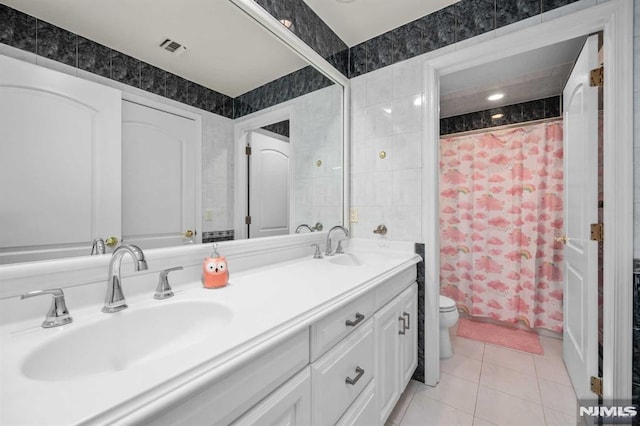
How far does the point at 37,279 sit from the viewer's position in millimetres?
774

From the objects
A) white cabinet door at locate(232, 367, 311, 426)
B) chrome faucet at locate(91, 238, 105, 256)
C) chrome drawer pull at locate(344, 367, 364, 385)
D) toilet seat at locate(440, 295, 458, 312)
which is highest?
chrome faucet at locate(91, 238, 105, 256)

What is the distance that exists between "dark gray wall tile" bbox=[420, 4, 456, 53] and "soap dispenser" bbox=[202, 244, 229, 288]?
1.80 m

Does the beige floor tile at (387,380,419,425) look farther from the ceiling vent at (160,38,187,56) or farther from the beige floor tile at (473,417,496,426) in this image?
the ceiling vent at (160,38,187,56)

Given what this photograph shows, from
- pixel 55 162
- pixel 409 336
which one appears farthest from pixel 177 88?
pixel 409 336

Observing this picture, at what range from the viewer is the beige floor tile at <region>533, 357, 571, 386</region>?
1.86m

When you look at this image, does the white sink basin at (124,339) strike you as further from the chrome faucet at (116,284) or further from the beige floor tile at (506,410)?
the beige floor tile at (506,410)

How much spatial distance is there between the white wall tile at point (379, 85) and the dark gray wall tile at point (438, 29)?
0.87 feet

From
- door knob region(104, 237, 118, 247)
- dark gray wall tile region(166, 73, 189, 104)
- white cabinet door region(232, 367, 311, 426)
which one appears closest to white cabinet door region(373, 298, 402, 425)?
white cabinet door region(232, 367, 311, 426)

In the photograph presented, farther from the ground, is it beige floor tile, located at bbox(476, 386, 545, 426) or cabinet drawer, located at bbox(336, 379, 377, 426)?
cabinet drawer, located at bbox(336, 379, 377, 426)

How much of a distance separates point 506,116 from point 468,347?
2.30 m

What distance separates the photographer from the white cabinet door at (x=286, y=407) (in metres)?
0.64

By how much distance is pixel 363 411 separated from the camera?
1120mm

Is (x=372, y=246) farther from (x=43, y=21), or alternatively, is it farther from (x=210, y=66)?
(x=43, y=21)

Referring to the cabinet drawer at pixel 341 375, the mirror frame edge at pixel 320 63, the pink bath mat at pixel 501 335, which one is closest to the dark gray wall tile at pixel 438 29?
the mirror frame edge at pixel 320 63
